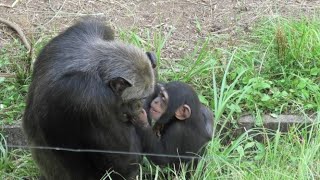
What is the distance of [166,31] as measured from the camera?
22.6 feet

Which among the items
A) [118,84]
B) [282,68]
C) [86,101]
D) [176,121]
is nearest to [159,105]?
[176,121]

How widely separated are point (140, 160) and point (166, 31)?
6.33ft

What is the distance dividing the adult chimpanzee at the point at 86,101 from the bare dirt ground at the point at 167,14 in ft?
5.78

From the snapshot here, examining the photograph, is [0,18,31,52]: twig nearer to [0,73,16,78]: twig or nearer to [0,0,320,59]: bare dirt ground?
[0,0,320,59]: bare dirt ground

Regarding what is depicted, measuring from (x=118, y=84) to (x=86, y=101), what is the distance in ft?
0.78

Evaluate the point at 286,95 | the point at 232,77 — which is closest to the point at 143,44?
the point at 232,77

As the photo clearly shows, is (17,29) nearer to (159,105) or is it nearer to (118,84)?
(159,105)

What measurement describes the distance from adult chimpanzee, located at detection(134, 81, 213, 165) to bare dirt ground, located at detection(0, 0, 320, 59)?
1.32 metres

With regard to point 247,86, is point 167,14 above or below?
above

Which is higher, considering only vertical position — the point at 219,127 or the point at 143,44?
the point at 143,44

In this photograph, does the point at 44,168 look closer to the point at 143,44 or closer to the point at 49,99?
the point at 49,99

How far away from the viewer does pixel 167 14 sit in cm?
710

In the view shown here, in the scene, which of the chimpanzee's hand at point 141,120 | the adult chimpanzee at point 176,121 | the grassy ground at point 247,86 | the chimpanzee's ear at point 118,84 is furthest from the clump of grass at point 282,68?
the chimpanzee's ear at point 118,84

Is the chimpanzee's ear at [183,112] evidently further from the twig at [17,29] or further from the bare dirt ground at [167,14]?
the twig at [17,29]
